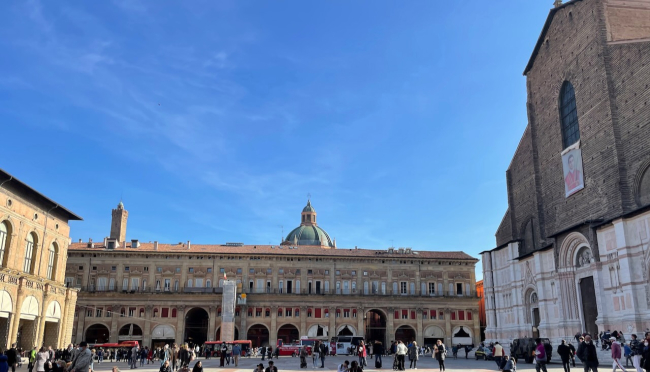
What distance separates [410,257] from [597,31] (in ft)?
136

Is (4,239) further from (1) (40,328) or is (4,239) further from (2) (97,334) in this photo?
(2) (97,334)

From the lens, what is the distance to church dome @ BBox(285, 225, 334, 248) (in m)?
96.6

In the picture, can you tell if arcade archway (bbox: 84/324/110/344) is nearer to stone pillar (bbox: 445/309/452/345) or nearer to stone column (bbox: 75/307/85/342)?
stone column (bbox: 75/307/85/342)

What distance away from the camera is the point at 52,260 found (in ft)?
132

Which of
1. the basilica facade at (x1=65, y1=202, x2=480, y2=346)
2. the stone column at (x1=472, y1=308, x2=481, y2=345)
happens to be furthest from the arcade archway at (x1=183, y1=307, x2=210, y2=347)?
the stone column at (x1=472, y1=308, x2=481, y2=345)

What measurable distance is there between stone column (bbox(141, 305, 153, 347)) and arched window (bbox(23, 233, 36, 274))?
99.3ft

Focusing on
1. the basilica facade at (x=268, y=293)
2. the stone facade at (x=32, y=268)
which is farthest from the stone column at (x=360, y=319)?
the stone facade at (x=32, y=268)

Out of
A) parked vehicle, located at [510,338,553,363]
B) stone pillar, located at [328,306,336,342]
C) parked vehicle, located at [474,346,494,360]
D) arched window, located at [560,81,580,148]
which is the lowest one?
parked vehicle, located at [474,346,494,360]

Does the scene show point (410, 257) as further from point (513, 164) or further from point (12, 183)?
point (12, 183)

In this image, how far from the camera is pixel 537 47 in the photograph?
1684 inches

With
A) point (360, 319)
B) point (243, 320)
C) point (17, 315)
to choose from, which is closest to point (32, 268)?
point (17, 315)

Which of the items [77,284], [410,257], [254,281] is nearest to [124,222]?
[77,284]

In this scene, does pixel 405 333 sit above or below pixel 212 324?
below

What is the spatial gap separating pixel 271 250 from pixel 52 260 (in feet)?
110
